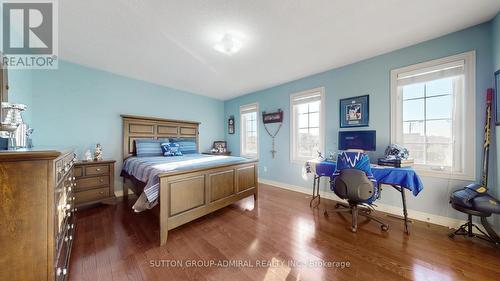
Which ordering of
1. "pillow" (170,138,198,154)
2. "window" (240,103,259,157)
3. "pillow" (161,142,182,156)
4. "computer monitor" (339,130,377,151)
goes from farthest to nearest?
"window" (240,103,259,157) < "pillow" (170,138,198,154) < "pillow" (161,142,182,156) < "computer monitor" (339,130,377,151)

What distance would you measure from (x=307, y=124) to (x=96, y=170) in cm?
401

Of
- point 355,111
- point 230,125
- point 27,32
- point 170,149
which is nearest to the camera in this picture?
point 27,32

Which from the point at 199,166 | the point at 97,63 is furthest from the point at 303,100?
the point at 97,63

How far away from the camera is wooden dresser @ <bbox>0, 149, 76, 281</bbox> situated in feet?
2.52

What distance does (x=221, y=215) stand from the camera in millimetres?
2549

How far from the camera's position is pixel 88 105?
10.1 ft

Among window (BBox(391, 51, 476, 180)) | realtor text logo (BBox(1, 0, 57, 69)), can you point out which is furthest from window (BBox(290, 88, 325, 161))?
realtor text logo (BBox(1, 0, 57, 69))

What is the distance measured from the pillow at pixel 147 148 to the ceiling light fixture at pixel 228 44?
2.41 meters

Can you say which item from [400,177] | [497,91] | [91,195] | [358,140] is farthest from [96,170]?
[497,91]

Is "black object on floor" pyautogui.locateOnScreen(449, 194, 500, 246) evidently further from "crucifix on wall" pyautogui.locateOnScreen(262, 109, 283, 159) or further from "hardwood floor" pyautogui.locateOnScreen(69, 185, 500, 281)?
"crucifix on wall" pyautogui.locateOnScreen(262, 109, 283, 159)

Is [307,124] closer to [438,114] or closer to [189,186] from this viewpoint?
[438,114]

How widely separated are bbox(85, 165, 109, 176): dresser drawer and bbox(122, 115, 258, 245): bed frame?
1.64 feet

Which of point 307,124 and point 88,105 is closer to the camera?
point 88,105

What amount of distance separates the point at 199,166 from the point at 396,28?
9.87ft
